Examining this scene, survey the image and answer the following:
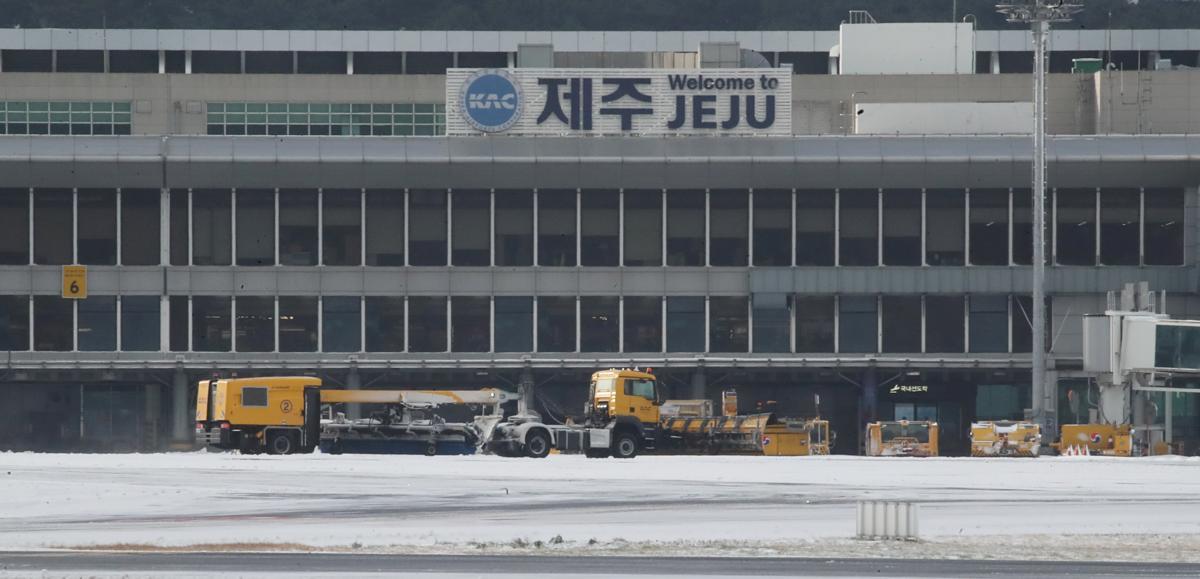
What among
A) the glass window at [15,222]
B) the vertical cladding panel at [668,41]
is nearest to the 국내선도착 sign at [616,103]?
the glass window at [15,222]

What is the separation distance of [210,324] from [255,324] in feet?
6.42

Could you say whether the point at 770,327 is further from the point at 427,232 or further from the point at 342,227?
the point at 342,227

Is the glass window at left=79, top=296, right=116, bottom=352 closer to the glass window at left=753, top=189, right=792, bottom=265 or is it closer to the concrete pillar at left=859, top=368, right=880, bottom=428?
the glass window at left=753, top=189, right=792, bottom=265

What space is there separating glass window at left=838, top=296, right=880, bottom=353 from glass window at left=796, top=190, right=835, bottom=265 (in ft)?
6.40

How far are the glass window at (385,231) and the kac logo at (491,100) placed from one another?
460 centimetres

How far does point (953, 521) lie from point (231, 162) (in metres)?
46.4

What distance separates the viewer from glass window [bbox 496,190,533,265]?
78375mm

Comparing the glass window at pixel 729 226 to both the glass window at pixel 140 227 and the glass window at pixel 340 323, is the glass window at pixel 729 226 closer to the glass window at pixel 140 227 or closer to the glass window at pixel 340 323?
the glass window at pixel 340 323

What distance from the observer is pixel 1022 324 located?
7894cm

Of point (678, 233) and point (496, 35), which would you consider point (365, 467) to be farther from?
point (496, 35)

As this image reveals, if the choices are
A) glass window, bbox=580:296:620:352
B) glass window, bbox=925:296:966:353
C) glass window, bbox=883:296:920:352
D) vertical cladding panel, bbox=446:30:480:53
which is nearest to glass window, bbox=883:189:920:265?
glass window, bbox=925:296:966:353

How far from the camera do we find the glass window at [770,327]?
78.9m

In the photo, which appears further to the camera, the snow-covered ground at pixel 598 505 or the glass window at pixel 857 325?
the glass window at pixel 857 325

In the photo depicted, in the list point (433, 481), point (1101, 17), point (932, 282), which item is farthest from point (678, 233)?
point (1101, 17)
